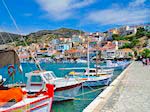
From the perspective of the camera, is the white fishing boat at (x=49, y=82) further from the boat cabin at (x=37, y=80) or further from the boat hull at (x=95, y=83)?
the boat hull at (x=95, y=83)

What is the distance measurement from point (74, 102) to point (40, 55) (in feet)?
479

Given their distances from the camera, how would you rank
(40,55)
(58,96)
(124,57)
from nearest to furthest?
(58,96)
(124,57)
(40,55)

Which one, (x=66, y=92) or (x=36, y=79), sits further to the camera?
(x=66, y=92)

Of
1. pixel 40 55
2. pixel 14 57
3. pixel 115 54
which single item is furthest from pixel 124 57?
Answer: pixel 14 57

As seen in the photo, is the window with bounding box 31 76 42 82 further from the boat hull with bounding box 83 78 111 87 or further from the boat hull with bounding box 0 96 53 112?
the boat hull with bounding box 83 78 111 87

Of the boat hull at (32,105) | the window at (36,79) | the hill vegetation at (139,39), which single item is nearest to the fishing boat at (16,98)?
the boat hull at (32,105)

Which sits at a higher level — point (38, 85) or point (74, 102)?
point (38, 85)

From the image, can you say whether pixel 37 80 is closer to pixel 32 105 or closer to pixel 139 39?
pixel 32 105

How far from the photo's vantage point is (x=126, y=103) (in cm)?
1030

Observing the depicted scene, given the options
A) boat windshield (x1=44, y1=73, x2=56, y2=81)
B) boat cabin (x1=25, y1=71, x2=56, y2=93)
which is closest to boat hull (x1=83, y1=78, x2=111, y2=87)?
boat windshield (x1=44, y1=73, x2=56, y2=81)

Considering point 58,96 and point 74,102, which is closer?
point 58,96

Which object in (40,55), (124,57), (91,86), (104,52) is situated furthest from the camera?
(40,55)

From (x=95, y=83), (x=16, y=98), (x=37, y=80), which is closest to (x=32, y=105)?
(x=16, y=98)

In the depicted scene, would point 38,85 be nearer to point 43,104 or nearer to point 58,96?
point 58,96
